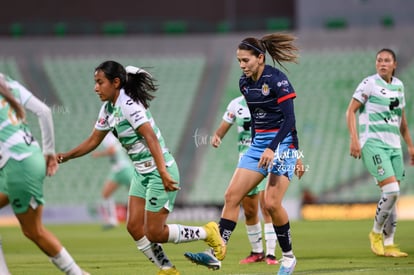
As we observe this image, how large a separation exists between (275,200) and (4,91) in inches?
125

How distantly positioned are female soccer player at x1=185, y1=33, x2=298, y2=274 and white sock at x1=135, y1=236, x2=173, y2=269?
1.15ft

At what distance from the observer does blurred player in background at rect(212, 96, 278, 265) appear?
12.3 meters

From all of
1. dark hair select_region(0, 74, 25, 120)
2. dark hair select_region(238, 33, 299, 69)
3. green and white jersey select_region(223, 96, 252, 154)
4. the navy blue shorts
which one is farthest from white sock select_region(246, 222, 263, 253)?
dark hair select_region(0, 74, 25, 120)

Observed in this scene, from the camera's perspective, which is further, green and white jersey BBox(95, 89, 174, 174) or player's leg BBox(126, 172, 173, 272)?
player's leg BBox(126, 172, 173, 272)

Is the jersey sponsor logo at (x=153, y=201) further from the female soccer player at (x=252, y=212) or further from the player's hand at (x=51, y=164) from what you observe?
the female soccer player at (x=252, y=212)

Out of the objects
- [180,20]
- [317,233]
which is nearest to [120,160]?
[317,233]

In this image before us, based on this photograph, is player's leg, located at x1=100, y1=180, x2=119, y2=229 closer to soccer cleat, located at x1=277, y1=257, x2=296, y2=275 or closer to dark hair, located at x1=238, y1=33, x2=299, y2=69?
dark hair, located at x1=238, y1=33, x2=299, y2=69

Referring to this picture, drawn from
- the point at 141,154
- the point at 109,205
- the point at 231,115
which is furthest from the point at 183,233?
the point at 109,205

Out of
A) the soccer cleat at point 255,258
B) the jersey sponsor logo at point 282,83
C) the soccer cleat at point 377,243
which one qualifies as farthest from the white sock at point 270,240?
the jersey sponsor logo at point 282,83

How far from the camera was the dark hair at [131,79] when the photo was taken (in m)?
9.33

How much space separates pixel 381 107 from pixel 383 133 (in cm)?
35

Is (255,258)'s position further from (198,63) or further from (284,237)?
(198,63)

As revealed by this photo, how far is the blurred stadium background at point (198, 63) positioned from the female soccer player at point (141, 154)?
17.9 meters

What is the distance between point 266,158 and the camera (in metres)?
9.26
